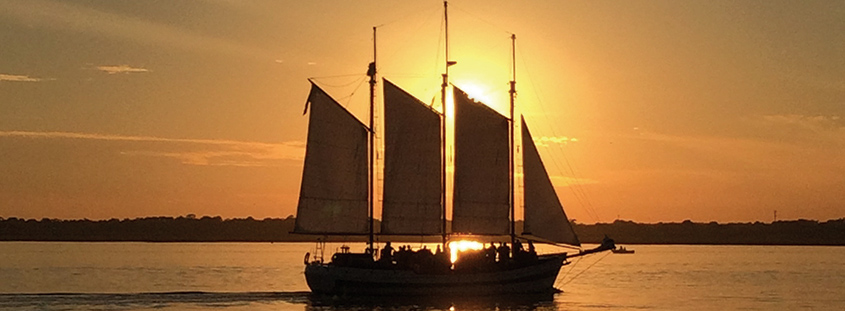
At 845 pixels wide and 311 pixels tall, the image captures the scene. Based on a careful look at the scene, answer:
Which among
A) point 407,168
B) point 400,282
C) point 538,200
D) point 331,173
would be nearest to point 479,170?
point 538,200

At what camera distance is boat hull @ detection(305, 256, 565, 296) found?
64750 mm

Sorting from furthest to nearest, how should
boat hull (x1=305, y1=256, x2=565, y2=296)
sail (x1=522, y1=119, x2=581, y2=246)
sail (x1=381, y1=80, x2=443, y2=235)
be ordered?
sail (x1=522, y1=119, x2=581, y2=246), sail (x1=381, y1=80, x2=443, y2=235), boat hull (x1=305, y1=256, x2=565, y2=296)

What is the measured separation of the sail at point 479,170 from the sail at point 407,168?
199cm

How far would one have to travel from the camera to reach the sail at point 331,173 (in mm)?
63750

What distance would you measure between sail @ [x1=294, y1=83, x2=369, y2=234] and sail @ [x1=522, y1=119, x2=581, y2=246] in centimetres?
1004

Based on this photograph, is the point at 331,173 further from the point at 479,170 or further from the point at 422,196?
the point at 479,170

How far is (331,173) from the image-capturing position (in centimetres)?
6431

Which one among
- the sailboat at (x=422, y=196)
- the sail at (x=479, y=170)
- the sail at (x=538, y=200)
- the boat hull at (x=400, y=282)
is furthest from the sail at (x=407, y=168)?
the sail at (x=538, y=200)

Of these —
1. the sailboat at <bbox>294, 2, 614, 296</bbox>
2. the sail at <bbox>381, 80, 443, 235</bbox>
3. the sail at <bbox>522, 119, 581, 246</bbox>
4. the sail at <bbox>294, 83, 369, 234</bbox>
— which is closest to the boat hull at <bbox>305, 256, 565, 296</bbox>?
the sailboat at <bbox>294, 2, 614, 296</bbox>

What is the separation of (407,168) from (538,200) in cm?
824

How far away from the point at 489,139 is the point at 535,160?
Answer: 10.0 ft

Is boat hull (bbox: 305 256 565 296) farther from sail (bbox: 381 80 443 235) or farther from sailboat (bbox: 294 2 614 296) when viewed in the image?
sail (bbox: 381 80 443 235)

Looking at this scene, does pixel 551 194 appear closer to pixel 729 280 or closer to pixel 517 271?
pixel 517 271

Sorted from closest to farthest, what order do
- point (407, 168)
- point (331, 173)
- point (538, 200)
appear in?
1. point (331, 173)
2. point (407, 168)
3. point (538, 200)
